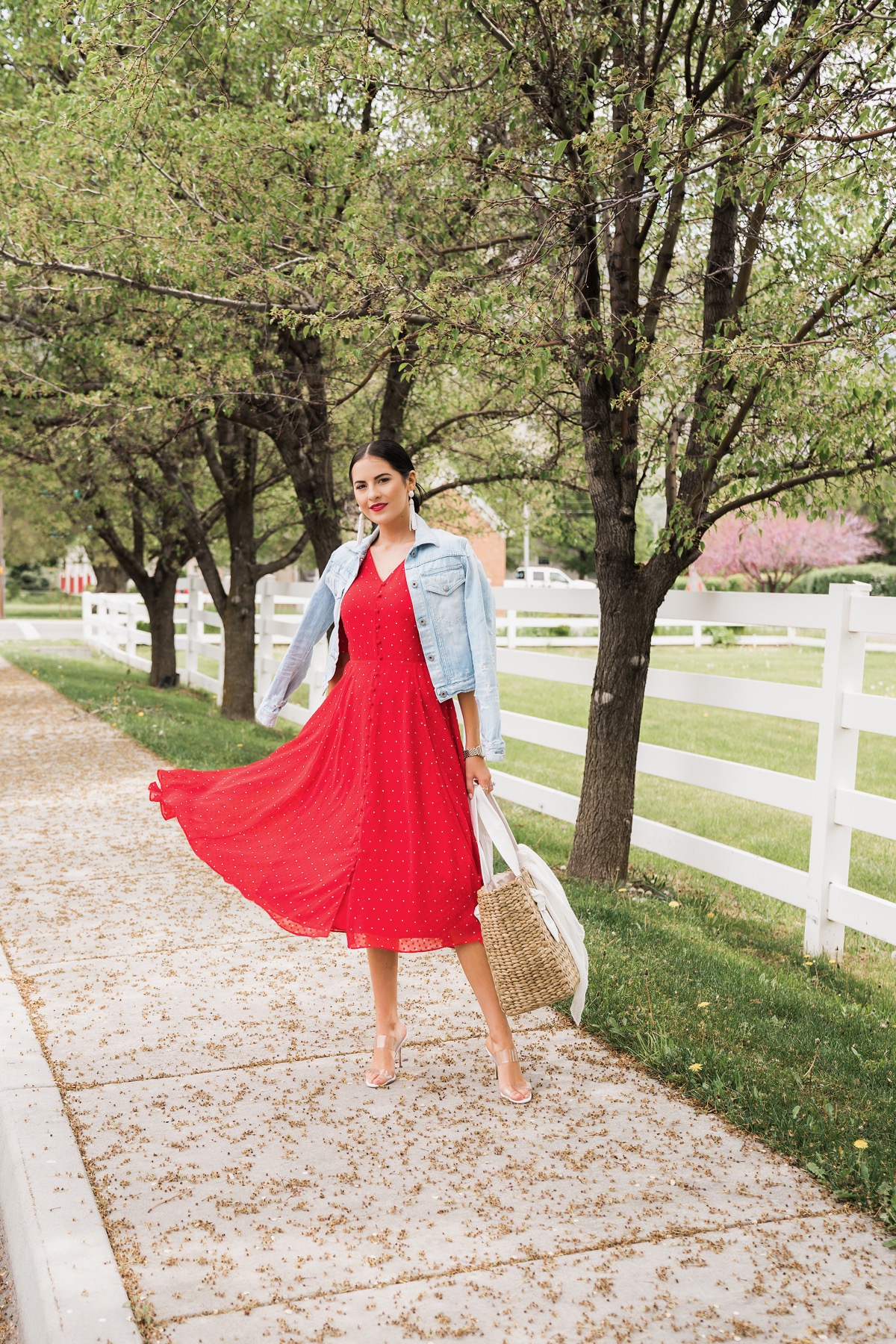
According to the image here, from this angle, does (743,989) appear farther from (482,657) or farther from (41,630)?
(41,630)

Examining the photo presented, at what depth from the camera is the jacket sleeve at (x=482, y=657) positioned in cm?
393

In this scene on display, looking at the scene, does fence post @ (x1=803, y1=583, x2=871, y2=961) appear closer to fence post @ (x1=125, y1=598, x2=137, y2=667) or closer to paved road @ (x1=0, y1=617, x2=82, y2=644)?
fence post @ (x1=125, y1=598, x2=137, y2=667)

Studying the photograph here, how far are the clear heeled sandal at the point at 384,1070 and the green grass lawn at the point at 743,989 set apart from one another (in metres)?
0.76

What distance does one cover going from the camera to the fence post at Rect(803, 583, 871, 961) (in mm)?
5746

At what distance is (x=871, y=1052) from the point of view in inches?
180

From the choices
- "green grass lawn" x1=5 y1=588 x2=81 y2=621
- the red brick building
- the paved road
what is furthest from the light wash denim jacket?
"green grass lawn" x1=5 y1=588 x2=81 y2=621

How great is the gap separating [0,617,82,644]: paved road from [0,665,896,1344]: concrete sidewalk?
26.3m

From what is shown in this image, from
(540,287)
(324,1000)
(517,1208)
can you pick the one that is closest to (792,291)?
Result: (540,287)

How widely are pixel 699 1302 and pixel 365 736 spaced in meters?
1.84

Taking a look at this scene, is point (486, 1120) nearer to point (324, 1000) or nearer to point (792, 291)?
point (324, 1000)

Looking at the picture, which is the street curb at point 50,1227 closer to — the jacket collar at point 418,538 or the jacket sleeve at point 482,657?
the jacket sleeve at point 482,657

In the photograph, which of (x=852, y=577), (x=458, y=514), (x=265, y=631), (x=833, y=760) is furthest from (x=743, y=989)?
(x=852, y=577)

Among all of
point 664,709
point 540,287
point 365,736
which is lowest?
point 664,709

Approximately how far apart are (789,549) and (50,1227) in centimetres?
4102
